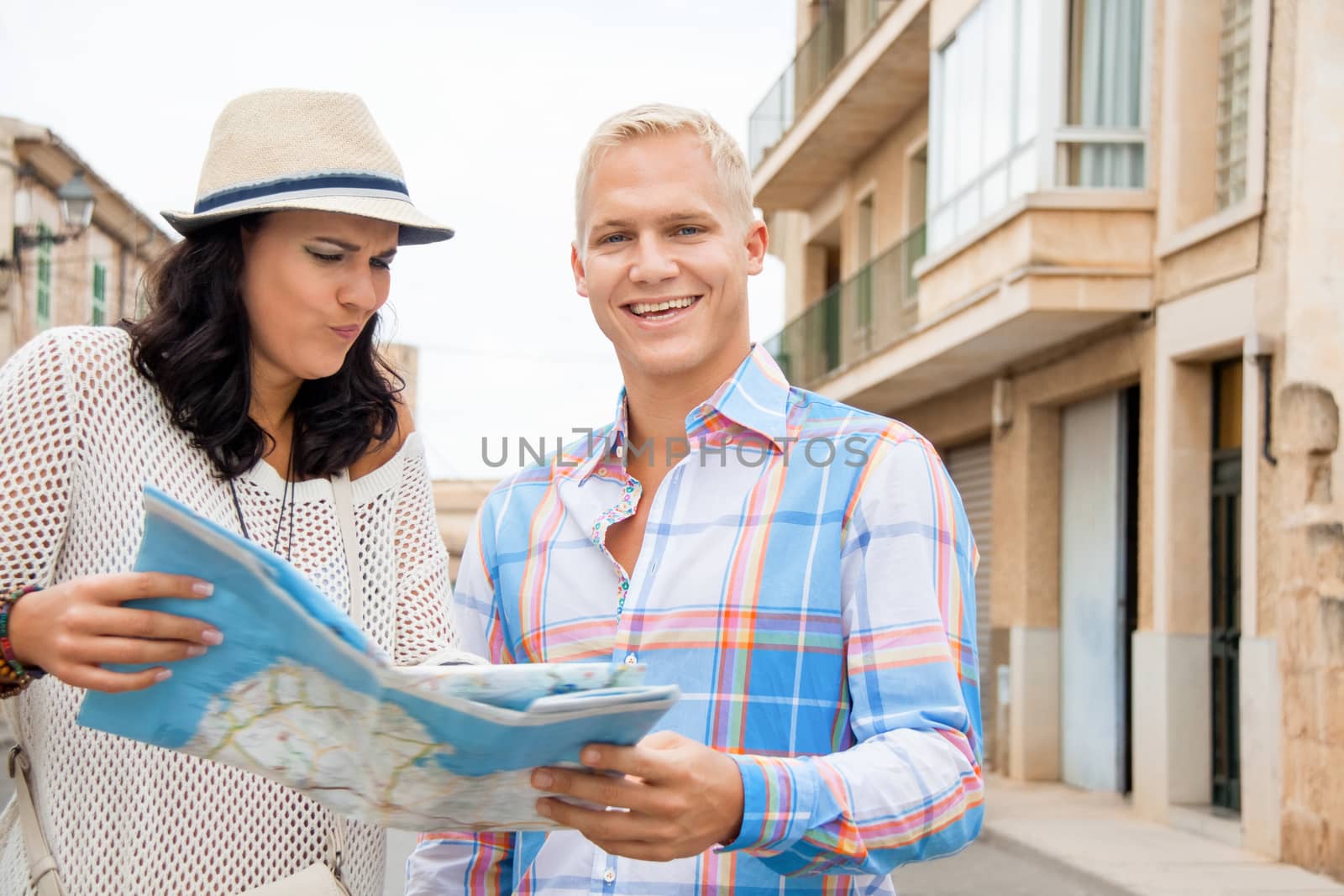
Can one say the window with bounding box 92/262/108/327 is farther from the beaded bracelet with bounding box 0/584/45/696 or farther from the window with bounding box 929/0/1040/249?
the beaded bracelet with bounding box 0/584/45/696

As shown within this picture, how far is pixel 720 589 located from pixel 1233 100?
1084cm

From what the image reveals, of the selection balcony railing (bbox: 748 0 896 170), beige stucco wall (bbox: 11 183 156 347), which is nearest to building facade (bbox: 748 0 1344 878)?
balcony railing (bbox: 748 0 896 170)

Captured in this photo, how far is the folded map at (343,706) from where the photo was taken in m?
1.56

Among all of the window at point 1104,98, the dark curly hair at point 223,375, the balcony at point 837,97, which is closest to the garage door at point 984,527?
the balcony at point 837,97

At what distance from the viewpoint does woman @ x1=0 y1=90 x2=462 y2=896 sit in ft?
7.07

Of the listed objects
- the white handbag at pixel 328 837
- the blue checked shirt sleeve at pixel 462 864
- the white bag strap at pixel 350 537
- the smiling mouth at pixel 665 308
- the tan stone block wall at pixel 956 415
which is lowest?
the blue checked shirt sleeve at pixel 462 864

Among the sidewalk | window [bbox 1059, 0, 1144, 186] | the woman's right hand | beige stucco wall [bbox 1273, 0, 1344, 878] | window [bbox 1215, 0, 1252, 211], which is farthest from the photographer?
window [bbox 1059, 0, 1144, 186]

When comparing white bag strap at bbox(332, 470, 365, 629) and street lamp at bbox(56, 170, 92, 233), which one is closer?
white bag strap at bbox(332, 470, 365, 629)

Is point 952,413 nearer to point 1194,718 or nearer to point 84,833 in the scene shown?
point 1194,718

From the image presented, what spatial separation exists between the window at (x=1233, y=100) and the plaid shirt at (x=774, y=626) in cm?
1009

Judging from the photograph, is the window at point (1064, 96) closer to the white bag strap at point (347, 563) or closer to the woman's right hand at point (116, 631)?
the white bag strap at point (347, 563)

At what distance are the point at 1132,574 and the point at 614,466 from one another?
39.7ft

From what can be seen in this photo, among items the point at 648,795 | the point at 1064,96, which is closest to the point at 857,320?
the point at 1064,96

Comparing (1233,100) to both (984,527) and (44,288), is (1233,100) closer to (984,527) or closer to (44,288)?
(984,527)
